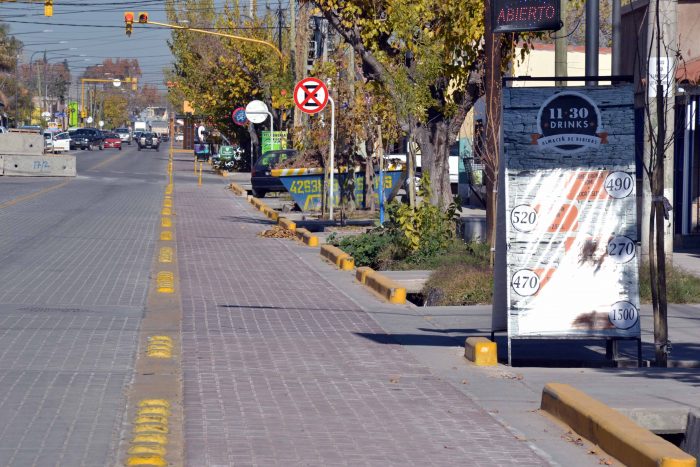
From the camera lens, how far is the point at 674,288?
12.9 metres

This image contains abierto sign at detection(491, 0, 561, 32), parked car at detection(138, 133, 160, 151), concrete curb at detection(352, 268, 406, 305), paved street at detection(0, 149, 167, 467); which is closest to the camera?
paved street at detection(0, 149, 167, 467)

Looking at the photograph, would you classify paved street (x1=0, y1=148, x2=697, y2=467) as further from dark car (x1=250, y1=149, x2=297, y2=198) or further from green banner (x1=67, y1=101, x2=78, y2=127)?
green banner (x1=67, y1=101, x2=78, y2=127)

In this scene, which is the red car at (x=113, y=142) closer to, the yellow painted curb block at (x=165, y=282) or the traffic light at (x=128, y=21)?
the traffic light at (x=128, y=21)

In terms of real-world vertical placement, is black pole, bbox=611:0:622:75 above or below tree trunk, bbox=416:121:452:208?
above

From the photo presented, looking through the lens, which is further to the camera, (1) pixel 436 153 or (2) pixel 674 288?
(1) pixel 436 153

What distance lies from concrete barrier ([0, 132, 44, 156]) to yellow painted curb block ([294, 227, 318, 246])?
30.8 metres

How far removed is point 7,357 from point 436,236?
26.8 feet

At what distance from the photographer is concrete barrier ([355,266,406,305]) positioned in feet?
43.8

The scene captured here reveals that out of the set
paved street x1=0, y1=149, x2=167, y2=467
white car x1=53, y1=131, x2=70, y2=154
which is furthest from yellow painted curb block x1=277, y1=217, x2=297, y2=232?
white car x1=53, y1=131, x2=70, y2=154

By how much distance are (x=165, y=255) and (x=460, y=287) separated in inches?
248

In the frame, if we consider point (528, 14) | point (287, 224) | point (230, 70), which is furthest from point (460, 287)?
point (230, 70)

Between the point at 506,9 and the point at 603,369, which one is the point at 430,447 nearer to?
the point at 603,369

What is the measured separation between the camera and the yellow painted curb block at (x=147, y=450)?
21.5ft

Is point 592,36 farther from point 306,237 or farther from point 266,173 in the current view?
point 266,173
